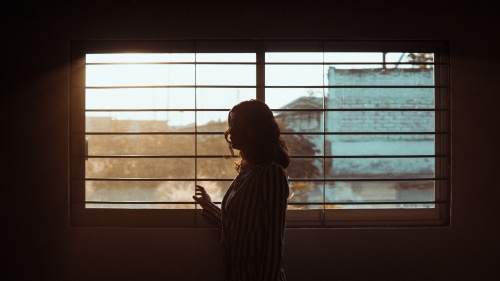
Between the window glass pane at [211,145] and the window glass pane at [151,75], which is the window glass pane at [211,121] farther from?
the window glass pane at [151,75]

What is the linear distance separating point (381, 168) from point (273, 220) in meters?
1.64

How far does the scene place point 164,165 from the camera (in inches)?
122

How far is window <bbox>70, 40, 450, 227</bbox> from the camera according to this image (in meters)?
3.09

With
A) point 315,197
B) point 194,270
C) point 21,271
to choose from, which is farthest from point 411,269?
point 21,271

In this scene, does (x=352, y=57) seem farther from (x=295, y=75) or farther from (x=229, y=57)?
(x=229, y=57)

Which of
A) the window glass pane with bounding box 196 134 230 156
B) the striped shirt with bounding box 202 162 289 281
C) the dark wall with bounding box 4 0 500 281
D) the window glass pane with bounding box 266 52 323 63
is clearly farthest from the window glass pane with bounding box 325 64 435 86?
the striped shirt with bounding box 202 162 289 281

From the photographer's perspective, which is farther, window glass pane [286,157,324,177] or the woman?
window glass pane [286,157,324,177]

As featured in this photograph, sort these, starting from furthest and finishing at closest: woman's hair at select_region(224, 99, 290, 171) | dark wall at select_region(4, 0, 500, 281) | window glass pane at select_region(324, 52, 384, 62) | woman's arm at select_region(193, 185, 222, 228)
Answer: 1. window glass pane at select_region(324, 52, 384, 62)
2. dark wall at select_region(4, 0, 500, 281)
3. woman's arm at select_region(193, 185, 222, 228)
4. woman's hair at select_region(224, 99, 290, 171)

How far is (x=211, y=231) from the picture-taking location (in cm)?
302

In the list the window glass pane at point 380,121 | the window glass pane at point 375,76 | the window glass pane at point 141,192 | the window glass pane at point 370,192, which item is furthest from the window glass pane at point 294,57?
the window glass pane at point 141,192

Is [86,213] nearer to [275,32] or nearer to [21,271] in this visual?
[21,271]

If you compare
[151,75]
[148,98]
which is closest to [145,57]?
[151,75]

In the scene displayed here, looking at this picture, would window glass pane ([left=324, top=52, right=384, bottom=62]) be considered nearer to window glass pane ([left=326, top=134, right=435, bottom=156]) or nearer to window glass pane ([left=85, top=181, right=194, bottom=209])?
window glass pane ([left=326, top=134, right=435, bottom=156])

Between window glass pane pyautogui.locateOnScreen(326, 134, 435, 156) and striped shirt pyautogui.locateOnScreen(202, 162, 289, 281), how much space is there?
1379 mm
